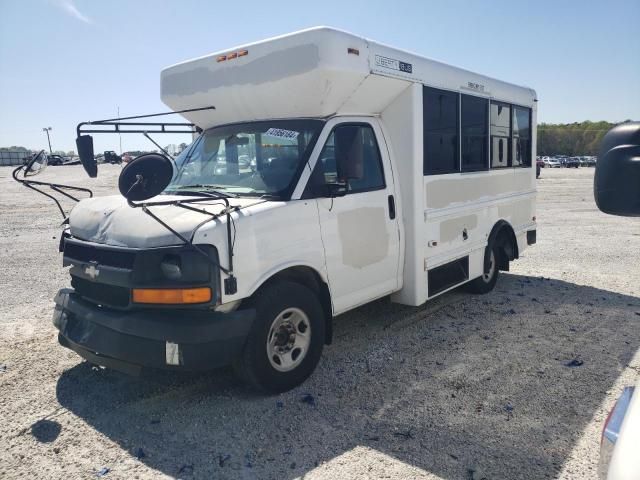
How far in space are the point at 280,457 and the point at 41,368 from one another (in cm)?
270

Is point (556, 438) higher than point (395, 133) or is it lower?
lower

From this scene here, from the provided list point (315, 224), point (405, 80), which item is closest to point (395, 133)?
point (405, 80)

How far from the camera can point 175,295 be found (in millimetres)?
3697

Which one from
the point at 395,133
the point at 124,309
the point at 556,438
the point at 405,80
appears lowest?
the point at 556,438

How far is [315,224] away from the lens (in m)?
4.46

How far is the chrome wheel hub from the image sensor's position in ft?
13.8

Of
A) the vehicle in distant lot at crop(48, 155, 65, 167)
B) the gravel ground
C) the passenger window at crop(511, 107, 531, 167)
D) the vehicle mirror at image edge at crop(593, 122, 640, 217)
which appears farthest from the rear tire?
the vehicle mirror at image edge at crop(593, 122, 640, 217)

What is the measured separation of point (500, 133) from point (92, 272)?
5500 mm

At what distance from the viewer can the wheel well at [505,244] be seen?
7562 millimetres

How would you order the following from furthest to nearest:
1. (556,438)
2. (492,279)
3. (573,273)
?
(573,273) < (492,279) < (556,438)

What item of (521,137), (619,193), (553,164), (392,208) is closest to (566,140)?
(553,164)

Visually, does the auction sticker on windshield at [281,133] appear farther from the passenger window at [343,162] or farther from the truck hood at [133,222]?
the truck hood at [133,222]

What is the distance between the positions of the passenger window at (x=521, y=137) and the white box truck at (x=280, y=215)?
53.2 inches

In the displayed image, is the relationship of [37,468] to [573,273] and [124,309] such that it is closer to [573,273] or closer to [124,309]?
[124,309]
